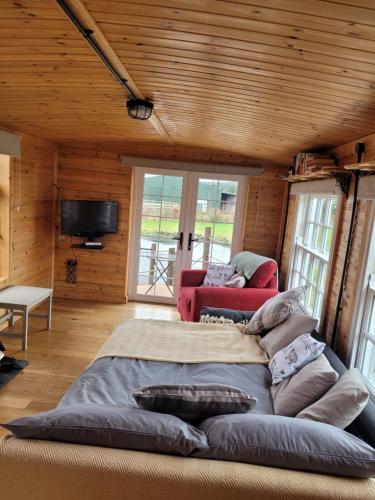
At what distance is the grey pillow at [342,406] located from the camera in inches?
64.3

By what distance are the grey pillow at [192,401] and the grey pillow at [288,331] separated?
0.98 meters

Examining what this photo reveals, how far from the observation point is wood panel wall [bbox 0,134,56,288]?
13.3 ft

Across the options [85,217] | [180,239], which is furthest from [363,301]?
[85,217]

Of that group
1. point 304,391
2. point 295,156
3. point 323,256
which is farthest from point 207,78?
point 295,156

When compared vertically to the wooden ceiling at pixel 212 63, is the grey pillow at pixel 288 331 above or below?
below

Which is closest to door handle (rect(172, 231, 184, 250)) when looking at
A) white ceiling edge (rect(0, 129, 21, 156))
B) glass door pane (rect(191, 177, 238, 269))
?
glass door pane (rect(191, 177, 238, 269))

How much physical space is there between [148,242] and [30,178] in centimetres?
179

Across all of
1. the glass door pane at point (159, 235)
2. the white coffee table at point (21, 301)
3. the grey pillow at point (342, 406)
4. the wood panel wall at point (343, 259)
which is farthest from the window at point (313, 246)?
the white coffee table at point (21, 301)

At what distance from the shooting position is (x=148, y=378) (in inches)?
88.0

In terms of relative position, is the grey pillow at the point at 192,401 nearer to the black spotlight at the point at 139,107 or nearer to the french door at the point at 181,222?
the black spotlight at the point at 139,107

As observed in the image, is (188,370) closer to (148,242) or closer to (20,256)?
(20,256)

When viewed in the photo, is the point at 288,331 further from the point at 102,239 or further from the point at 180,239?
the point at 102,239

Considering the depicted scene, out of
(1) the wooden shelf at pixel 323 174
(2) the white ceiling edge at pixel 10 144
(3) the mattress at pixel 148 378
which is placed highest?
(2) the white ceiling edge at pixel 10 144

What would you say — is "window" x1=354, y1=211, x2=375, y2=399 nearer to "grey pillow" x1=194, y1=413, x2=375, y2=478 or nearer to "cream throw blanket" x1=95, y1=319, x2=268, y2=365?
"cream throw blanket" x1=95, y1=319, x2=268, y2=365
